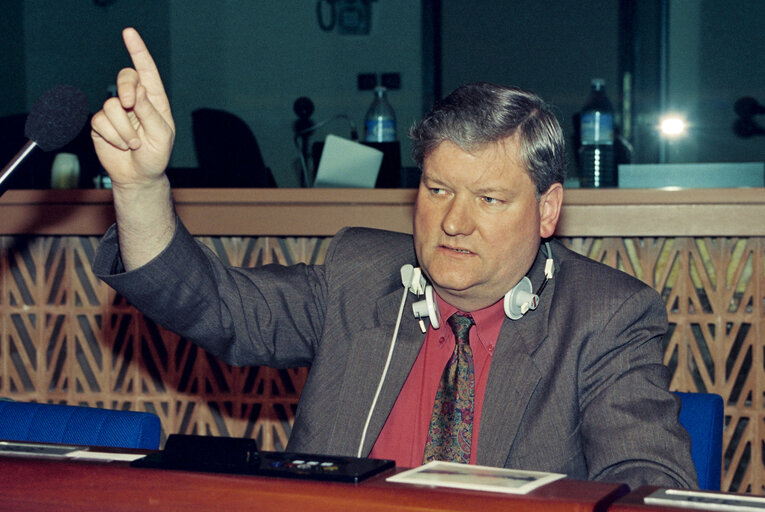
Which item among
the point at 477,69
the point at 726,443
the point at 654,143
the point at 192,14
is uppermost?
the point at 192,14

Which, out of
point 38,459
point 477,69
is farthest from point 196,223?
point 477,69

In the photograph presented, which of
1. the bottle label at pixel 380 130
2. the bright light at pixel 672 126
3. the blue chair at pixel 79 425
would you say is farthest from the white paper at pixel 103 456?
the bright light at pixel 672 126

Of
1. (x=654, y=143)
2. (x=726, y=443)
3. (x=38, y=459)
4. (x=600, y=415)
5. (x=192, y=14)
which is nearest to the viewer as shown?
(x=38, y=459)

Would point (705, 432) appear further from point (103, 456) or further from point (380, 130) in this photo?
point (380, 130)

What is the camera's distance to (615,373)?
3.95ft

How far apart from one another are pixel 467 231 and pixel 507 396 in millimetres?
230

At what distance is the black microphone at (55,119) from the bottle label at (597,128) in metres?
1.77

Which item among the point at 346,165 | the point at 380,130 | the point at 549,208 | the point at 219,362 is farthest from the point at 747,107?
the point at 549,208

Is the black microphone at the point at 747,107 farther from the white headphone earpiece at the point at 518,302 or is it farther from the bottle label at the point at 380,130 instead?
the white headphone earpiece at the point at 518,302

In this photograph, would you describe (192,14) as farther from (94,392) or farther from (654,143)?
(94,392)

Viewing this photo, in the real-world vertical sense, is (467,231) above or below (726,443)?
above

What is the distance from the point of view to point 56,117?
985mm

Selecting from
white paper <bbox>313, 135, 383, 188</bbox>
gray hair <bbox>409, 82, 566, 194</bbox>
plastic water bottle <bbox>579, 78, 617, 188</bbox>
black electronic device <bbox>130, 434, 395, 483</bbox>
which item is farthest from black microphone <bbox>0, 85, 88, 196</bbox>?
plastic water bottle <bbox>579, 78, 617, 188</bbox>

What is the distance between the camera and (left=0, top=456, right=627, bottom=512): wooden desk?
0.67 m
